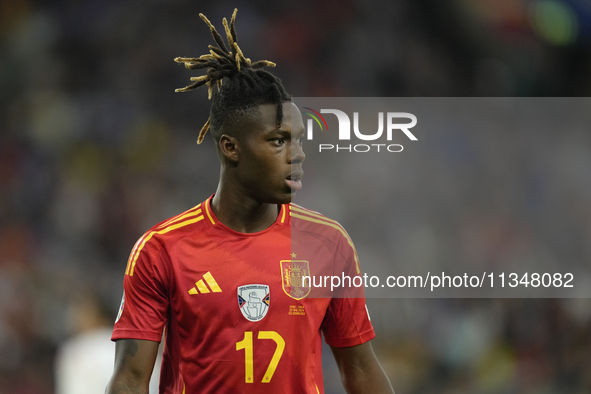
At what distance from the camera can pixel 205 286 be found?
9.27 feet

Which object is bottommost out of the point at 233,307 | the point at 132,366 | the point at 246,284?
the point at 132,366

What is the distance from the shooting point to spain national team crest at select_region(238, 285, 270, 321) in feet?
9.18

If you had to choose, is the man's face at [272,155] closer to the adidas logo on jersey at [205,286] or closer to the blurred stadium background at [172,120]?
the adidas logo on jersey at [205,286]

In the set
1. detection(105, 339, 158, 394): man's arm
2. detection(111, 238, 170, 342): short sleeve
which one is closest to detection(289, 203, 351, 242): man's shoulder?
detection(111, 238, 170, 342): short sleeve

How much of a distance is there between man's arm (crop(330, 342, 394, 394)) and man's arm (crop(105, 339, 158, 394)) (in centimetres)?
85

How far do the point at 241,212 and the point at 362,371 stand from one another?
89 centimetres

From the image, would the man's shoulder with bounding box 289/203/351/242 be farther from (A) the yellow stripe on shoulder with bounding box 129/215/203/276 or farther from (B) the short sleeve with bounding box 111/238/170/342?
(B) the short sleeve with bounding box 111/238/170/342

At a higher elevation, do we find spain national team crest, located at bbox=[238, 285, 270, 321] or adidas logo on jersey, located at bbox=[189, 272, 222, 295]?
adidas logo on jersey, located at bbox=[189, 272, 222, 295]

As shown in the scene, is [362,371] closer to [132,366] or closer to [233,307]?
[233,307]

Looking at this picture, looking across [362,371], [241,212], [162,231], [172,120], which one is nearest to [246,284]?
[241,212]

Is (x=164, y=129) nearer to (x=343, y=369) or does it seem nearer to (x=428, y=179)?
(x=428, y=179)

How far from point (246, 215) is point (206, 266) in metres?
0.29

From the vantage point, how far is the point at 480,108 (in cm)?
461

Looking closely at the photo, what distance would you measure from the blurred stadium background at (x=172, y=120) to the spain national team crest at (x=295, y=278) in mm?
2548
